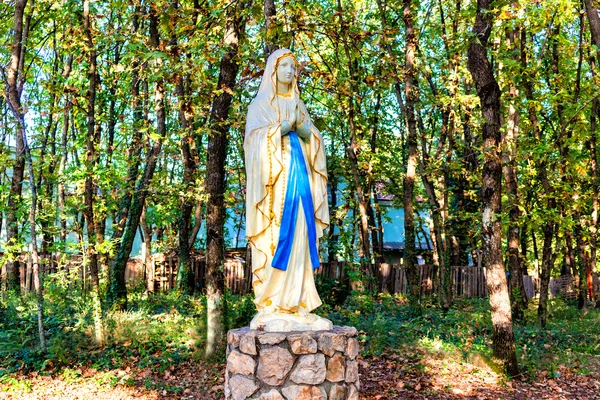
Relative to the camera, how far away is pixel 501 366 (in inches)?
322

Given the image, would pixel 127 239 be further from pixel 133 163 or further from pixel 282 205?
pixel 282 205

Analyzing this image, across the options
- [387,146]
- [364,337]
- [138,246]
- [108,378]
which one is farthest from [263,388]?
[138,246]

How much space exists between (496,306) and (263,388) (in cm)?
435

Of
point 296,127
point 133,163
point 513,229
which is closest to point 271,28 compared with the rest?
point 296,127

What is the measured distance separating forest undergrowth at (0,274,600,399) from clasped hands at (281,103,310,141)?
12.1 ft

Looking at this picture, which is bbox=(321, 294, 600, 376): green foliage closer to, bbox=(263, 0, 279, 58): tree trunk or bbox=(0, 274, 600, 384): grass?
bbox=(0, 274, 600, 384): grass

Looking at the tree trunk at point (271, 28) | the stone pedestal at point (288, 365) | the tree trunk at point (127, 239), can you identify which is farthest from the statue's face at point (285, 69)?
the tree trunk at point (127, 239)

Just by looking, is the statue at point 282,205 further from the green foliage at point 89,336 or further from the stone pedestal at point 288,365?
the green foliage at point 89,336

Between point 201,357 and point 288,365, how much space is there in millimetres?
4129

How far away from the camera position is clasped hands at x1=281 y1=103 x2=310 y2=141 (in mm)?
5703

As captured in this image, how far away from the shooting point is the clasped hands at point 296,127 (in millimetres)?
5703

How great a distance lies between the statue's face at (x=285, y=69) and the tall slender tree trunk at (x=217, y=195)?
287 cm

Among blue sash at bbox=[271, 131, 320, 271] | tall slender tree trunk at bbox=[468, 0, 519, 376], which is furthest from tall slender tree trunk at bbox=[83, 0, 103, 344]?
tall slender tree trunk at bbox=[468, 0, 519, 376]

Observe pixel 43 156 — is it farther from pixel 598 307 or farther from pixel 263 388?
pixel 598 307
